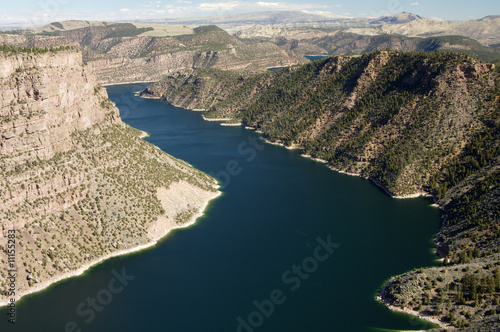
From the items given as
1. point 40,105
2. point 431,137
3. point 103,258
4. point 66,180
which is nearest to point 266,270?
point 103,258

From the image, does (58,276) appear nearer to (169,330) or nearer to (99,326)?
(99,326)

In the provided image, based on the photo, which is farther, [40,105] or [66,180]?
[40,105]

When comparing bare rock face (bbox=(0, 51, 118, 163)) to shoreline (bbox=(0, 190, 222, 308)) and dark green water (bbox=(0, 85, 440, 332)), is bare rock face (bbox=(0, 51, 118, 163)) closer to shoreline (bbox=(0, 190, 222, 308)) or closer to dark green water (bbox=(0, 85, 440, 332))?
shoreline (bbox=(0, 190, 222, 308))

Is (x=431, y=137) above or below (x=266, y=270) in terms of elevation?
above

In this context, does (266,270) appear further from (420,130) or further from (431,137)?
(420,130)

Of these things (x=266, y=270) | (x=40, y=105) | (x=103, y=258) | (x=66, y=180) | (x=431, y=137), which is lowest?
(x=103, y=258)

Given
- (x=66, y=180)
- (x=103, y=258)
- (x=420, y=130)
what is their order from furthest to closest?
(x=420, y=130) < (x=66, y=180) < (x=103, y=258)

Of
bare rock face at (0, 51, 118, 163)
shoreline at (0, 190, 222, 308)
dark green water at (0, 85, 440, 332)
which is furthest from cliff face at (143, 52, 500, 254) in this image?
bare rock face at (0, 51, 118, 163)
